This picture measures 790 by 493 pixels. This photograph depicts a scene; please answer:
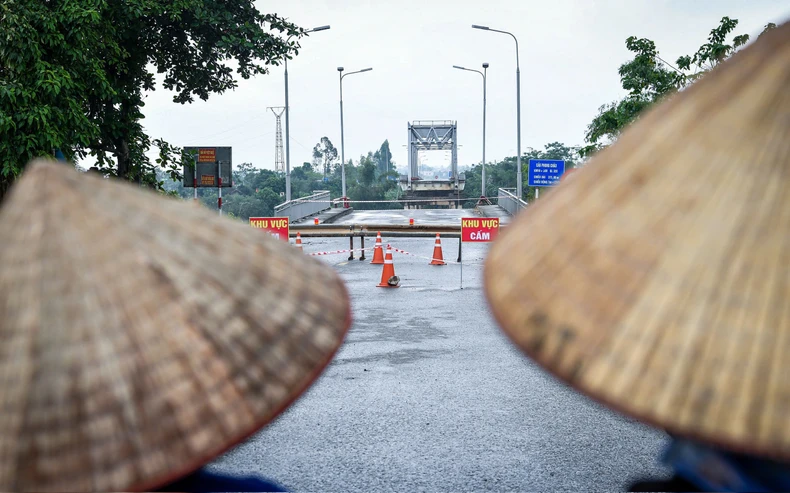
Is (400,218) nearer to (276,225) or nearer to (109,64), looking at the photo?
(276,225)

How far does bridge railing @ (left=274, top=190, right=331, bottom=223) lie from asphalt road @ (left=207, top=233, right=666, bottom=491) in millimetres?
20528

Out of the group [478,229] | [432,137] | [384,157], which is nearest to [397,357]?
[478,229]

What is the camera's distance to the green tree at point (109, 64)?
1082cm

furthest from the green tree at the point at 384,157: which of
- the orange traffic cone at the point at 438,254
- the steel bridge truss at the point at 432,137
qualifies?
the orange traffic cone at the point at 438,254

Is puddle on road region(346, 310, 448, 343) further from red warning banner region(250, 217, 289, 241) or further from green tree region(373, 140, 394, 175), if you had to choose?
green tree region(373, 140, 394, 175)

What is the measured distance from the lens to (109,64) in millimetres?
13922

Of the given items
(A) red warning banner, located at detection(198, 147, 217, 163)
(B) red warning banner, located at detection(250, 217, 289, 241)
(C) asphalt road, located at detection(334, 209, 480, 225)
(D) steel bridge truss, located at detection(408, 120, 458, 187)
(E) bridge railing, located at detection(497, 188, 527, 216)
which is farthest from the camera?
(D) steel bridge truss, located at detection(408, 120, 458, 187)

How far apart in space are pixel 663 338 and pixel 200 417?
2.63 ft

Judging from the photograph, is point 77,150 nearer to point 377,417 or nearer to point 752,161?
point 377,417

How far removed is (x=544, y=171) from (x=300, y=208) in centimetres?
1092

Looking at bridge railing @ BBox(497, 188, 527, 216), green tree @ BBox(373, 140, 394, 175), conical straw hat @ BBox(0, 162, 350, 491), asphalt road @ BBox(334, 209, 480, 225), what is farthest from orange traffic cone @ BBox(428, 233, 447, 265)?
green tree @ BBox(373, 140, 394, 175)

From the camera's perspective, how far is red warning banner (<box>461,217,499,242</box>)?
1552 centimetres

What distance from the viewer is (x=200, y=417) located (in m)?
1.37

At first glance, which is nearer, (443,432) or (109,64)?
(443,432)
